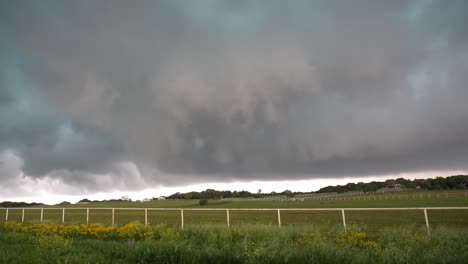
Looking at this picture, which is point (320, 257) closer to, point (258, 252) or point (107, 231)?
point (258, 252)

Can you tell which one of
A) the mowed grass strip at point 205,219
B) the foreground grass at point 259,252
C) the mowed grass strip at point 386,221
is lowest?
Answer: the mowed grass strip at point 386,221

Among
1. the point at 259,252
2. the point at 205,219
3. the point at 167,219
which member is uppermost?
the point at 259,252

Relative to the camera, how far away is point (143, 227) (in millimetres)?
15570

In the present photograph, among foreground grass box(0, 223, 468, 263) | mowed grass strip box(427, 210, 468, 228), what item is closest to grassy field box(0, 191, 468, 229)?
mowed grass strip box(427, 210, 468, 228)

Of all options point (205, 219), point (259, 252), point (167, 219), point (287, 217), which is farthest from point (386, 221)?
point (259, 252)

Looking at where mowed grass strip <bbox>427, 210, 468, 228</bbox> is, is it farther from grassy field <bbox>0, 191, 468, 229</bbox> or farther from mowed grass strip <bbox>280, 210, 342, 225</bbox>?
mowed grass strip <bbox>280, 210, 342, 225</bbox>

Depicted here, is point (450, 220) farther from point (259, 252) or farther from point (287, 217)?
point (259, 252)

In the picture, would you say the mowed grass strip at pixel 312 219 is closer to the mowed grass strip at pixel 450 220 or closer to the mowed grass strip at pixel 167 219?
the mowed grass strip at pixel 450 220

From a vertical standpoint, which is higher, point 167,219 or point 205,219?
point 167,219

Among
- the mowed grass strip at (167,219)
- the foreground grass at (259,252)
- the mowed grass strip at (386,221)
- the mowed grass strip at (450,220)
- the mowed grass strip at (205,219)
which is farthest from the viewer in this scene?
the mowed grass strip at (205,219)

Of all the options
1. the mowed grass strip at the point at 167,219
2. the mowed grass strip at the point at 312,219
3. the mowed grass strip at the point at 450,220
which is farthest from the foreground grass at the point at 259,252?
the mowed grass strip at the point at 167,219

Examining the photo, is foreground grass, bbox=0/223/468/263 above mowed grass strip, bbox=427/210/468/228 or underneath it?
above

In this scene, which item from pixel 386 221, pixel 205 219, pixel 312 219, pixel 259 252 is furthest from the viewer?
pixel 205 219

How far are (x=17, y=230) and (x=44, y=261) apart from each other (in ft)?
48.6
